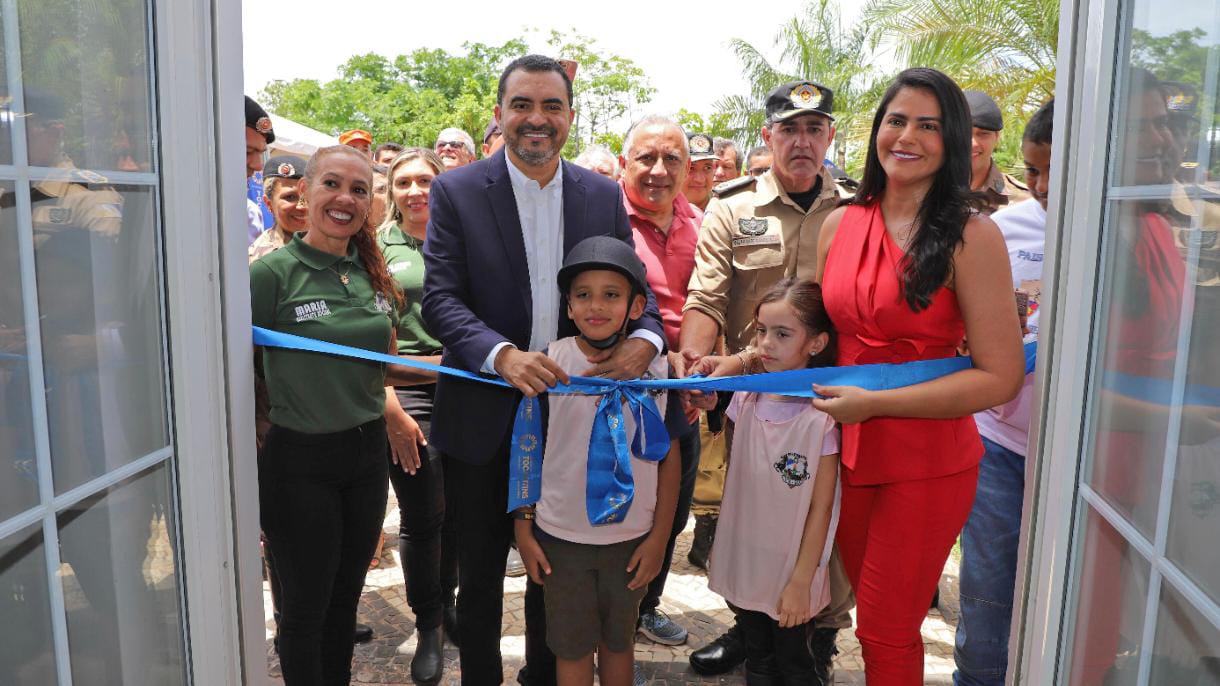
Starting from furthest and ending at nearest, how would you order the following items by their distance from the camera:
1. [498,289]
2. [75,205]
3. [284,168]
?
1. [284,168]
2. [498,289]
3. [75,205]

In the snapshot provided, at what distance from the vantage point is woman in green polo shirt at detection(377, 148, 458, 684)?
3.56 meters

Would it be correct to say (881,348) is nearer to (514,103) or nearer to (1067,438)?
(1067,438)

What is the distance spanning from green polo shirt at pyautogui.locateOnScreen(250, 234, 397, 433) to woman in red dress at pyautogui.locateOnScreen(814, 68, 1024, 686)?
148 cm

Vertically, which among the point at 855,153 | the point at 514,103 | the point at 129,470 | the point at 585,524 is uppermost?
the point at 855,153

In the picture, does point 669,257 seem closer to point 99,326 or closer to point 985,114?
point 985,114

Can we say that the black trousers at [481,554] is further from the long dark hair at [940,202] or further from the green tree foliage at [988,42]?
the green tree foliage at [988,42]

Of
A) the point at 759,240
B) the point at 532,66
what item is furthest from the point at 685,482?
the point at 532,66

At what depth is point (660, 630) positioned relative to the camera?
12.7 feet

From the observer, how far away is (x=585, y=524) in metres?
2.66

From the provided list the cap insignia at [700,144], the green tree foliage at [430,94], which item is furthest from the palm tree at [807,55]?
the cap insignia at [700,144]

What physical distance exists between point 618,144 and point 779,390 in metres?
27.6

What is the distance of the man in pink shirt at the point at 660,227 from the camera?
381 centimetres

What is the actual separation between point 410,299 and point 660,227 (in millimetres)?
1199

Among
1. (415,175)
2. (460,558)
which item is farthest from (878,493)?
(415,175)
